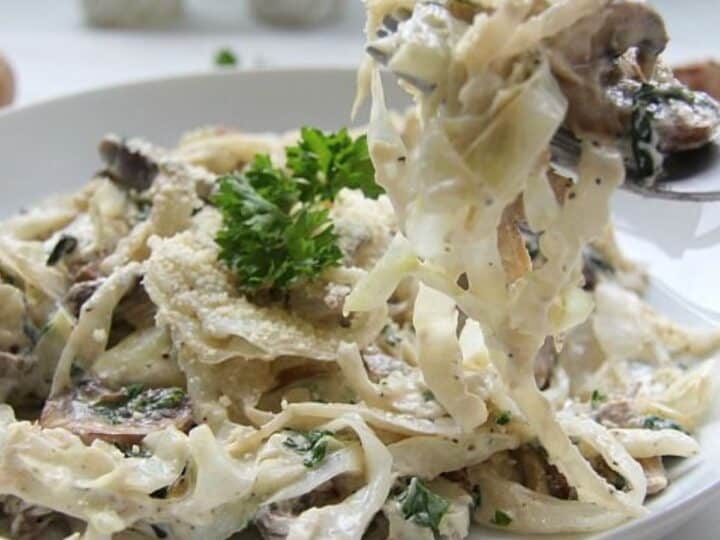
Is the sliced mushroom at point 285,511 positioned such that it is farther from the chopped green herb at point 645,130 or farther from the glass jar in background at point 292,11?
the glass jar in background at point 292,11

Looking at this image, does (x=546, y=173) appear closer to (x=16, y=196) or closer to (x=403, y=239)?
(x=403, y=239)

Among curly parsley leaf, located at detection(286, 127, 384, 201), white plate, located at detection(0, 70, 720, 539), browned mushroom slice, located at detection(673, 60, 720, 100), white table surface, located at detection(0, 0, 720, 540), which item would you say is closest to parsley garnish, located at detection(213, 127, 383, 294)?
curly parsley leaf, located at detection(286, 127, 384, 201)

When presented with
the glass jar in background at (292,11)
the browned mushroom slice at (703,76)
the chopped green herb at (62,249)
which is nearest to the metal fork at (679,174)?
the chopped green herb at (62,249)

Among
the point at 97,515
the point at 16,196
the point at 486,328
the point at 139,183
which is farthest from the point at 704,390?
the point at 16,196

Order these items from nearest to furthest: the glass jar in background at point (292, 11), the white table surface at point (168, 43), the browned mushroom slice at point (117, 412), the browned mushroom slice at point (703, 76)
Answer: the browned mushroom slice at point (117, 412), the browned mushroom slice at point (703, 76), the white table surface at point (168, 43), the glass jar in background at point (292, 11)

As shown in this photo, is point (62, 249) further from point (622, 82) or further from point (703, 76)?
point (703, 76)

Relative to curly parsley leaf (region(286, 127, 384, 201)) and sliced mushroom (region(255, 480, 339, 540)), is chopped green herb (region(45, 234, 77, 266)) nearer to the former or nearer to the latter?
curly parsley leaf (region(286, 127, 384, 201))
